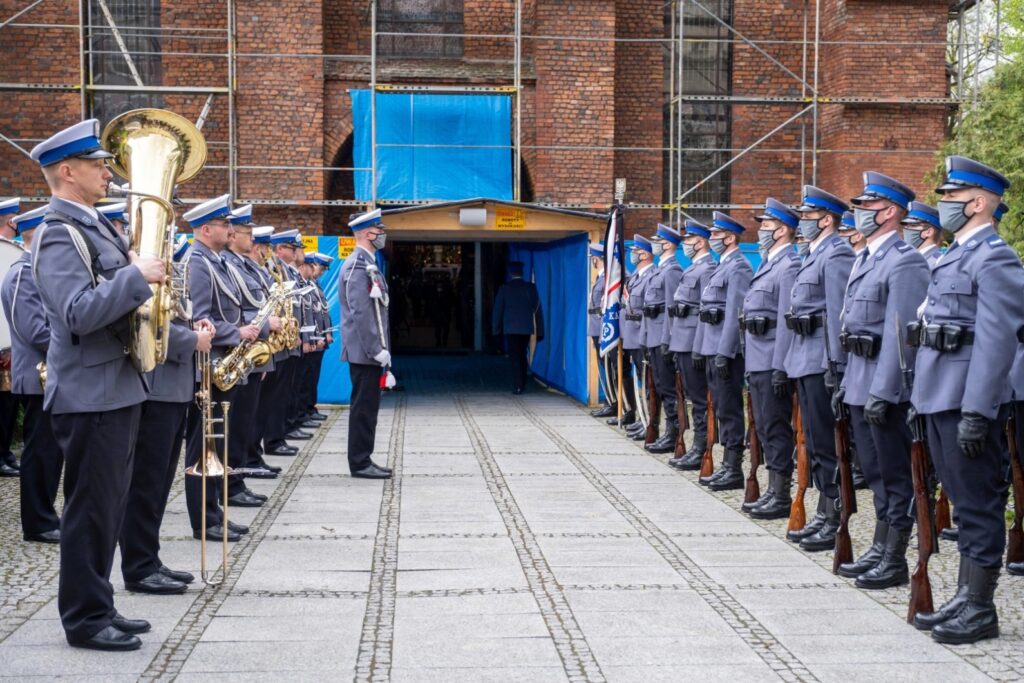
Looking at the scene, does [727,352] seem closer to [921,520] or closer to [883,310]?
[883,310]

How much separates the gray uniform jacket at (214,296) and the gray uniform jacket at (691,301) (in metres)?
5.01

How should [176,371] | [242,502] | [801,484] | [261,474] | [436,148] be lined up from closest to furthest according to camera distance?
[176,371] < [801,484] < [242,502] < [261,474] < [436,148]

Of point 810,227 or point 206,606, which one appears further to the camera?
point 810,227

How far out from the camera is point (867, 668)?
5898 mm

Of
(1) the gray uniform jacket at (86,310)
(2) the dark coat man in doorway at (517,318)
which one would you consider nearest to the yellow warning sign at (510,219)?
(2) the dark coat man in doorway at (517,318)

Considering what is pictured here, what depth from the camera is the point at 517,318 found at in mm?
20953

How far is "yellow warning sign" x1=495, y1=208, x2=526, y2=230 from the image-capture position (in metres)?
18.8

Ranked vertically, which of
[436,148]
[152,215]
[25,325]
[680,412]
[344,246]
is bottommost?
[680,412]

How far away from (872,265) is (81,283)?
14.8 ft

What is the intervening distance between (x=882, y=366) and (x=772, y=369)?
2523 mm

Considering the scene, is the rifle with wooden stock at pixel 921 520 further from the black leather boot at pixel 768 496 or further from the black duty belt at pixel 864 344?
the black leather boot at pixel 768 496

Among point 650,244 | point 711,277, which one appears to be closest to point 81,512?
point 711,277

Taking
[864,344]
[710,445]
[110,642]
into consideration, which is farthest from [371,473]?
[110,642]

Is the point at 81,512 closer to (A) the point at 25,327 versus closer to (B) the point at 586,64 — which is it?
(A) the point at 25,327
